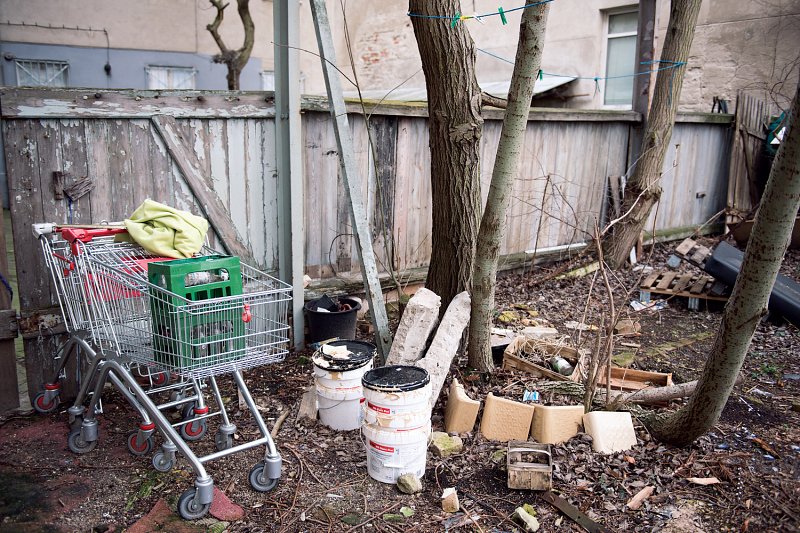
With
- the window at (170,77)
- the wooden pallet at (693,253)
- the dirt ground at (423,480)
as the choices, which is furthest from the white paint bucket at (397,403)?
the window at (170,77)

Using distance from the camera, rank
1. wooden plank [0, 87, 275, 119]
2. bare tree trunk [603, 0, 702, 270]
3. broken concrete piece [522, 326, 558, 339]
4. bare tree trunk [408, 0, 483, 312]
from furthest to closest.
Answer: bare tree trunk [603, 0, 702, 270] → broken concrete piece [522, 326, 558, 339] → bare tree trunk [408, 0, 483, 312] → wooden plank [0, 87, 275, 119]

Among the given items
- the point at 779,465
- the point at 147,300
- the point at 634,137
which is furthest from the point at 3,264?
the point at 634,137

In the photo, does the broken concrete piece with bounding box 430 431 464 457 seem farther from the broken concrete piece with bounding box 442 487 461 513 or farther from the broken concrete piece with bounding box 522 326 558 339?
the broken concrete piece with bounding box 522 326 558 339

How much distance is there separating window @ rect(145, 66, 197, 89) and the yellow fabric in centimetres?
1205

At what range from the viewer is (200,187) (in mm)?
4852

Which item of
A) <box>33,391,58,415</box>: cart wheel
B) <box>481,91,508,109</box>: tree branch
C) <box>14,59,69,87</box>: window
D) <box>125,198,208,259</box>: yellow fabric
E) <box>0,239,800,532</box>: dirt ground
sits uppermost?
<box>14,59,69,87</box>: window

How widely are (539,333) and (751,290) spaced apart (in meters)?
2.41

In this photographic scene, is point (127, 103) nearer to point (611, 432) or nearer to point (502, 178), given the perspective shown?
point (502, 178)

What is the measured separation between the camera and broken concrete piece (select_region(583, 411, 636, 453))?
381 cm

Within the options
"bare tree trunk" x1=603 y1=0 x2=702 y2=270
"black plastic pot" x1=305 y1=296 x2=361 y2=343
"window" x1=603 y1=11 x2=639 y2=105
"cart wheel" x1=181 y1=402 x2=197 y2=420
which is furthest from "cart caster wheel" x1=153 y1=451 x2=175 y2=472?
"window" x1=603 y1=11 x2=639 y2=105

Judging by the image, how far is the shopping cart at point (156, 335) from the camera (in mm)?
3217

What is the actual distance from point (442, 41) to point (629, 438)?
3002mm

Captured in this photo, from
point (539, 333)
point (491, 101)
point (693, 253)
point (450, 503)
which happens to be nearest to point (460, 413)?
point (450, 503)

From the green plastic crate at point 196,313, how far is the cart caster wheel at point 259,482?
2.19 feet
